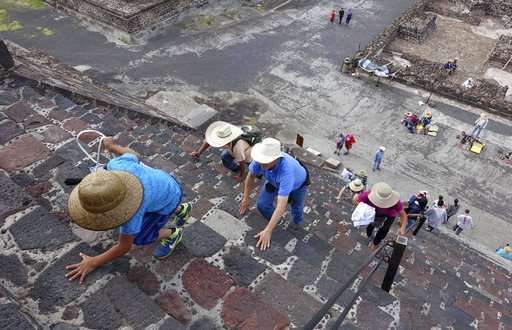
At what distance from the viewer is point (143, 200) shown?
120 inches

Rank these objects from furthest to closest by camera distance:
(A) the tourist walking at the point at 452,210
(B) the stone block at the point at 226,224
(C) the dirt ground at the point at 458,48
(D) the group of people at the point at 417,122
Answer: (C) the dirt ground at the point at 458,48, (D) the group of people at the point at 417,122, (A) the tourist walking at the point at 452,210, (B) the stone block at the point at 226,224

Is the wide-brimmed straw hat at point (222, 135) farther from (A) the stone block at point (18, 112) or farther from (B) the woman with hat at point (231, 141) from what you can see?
(A) the stone block at point (18, 112)

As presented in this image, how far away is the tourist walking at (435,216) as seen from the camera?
8.00 m

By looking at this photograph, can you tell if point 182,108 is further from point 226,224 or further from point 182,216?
point 182,216

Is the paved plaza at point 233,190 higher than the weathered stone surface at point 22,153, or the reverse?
the weathered stone surface at point 22,153

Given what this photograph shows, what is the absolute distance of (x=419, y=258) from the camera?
6.18 metres

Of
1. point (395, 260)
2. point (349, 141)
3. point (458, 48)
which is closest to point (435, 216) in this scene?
point (349, 141)

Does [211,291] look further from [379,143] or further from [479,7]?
[479,7]

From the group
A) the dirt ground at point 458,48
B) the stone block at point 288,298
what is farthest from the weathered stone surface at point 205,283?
the dirt ground at point 458,48

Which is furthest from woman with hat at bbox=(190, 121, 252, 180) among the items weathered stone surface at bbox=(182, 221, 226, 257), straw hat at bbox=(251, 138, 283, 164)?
weathered stone surface at bbox=(182, 221, 226, 257)

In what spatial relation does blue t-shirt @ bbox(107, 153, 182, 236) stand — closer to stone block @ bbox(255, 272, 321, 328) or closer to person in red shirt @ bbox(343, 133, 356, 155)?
stone block @ bbox(255, 272, 321, 328)

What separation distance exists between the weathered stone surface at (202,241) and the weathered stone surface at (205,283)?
24 centimetres

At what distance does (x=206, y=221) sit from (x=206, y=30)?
473 inches

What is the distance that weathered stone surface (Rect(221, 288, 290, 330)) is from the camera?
329cm
